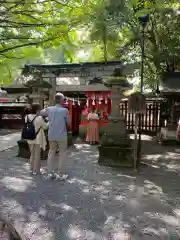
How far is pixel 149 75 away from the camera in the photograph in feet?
60.0

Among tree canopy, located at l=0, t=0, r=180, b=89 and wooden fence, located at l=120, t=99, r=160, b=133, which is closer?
tree canopy, located at l=0, t=0, r=180, b=89

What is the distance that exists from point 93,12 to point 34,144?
3570 mm

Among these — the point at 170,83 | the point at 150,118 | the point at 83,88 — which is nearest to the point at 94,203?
the point at 170,83

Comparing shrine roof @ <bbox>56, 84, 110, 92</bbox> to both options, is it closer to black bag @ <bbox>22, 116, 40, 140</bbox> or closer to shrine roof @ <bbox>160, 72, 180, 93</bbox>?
shrine roof @ <bbox>160, 72, 180, 93</bbox>

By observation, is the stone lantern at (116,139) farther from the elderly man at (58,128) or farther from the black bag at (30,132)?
the black bag at (30,132)

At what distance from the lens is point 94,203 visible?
487 cm

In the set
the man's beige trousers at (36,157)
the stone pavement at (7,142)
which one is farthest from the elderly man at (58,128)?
the stone pavement at (7,142)

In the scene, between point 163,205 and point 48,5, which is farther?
point 163,205

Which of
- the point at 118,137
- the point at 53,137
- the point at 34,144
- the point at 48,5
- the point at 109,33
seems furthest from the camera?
the point at 109,33

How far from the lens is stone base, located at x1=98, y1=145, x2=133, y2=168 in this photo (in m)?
7.95

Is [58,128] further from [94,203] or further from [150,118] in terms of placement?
[150,118]

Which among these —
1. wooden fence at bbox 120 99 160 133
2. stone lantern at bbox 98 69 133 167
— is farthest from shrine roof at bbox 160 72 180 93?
wooden fence at bbox 120 99 160 133

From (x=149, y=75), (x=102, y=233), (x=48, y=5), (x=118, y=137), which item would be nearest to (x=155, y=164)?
(x=118, y=137)

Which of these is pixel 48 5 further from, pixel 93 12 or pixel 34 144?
pixel 34 144
